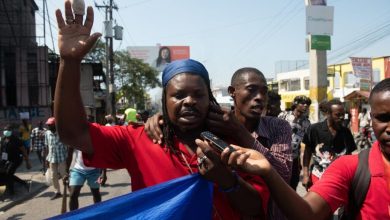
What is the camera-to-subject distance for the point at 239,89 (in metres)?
3.09

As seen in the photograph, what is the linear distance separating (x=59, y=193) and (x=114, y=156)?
7.05 meters

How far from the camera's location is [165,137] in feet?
6.30

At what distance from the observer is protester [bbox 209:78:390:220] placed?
163 cm

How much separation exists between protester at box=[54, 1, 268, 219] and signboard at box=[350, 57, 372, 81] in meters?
A: 16.3

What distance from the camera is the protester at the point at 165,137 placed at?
1718mm

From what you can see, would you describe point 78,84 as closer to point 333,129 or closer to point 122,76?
point 333,129

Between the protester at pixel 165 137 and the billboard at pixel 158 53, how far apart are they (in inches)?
1848

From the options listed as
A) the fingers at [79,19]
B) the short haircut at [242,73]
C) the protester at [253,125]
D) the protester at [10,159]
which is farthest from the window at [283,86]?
the fingers at [79,19]

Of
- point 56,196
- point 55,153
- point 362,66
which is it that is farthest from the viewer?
point 362,66

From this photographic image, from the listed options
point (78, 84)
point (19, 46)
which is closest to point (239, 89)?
point (78, 84)

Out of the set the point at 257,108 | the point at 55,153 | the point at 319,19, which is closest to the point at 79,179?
the point at 55,153

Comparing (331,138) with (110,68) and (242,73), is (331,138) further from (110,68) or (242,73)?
(110,68)

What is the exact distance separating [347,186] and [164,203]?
81cm

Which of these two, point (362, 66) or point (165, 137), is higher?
point (362, 66)
